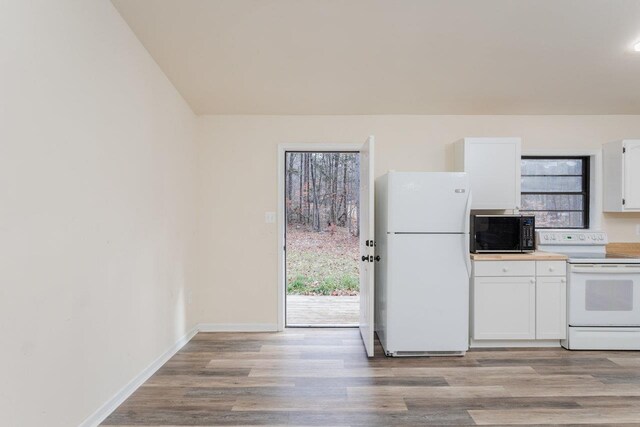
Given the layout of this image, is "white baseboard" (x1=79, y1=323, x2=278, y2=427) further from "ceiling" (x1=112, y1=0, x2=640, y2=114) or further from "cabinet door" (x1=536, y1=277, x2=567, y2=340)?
"cabinet door" (x1=536, y1=277, x2=567, y2=340)

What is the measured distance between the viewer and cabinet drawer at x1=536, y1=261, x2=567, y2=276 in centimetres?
312

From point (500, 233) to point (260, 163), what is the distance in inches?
95.1

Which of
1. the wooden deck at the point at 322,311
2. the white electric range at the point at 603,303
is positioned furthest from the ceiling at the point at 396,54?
the wooden deck at the point at 322,311

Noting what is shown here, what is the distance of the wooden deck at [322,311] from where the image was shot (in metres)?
4.00

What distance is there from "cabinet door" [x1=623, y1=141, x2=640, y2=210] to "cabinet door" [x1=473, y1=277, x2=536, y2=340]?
132 cm

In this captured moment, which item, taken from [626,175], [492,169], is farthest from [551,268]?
[626,175]

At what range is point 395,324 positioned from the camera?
2988 millimetres

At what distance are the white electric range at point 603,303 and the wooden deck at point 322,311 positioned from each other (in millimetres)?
2049

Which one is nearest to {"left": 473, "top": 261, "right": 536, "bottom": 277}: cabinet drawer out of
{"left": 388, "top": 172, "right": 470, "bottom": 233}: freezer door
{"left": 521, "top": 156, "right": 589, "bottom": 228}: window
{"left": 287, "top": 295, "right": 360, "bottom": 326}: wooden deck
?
{"left": 388, "top": 172, "right": 470, "bottom": 233}: freezer door

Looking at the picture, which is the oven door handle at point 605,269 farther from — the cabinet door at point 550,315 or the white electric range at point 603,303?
the cabinet door at point 550,315

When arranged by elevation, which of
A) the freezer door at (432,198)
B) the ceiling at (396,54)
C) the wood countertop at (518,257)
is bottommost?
the wood countertop at (518,257)

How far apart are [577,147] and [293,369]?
11.6ft

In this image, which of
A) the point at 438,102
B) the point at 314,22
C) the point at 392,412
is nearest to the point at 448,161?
the point at 438,102

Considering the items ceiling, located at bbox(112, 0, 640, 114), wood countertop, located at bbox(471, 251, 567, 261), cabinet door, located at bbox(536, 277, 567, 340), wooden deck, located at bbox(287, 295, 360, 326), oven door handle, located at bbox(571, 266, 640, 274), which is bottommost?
wooden deck, located at bbox(287, 295, 360, 326)
